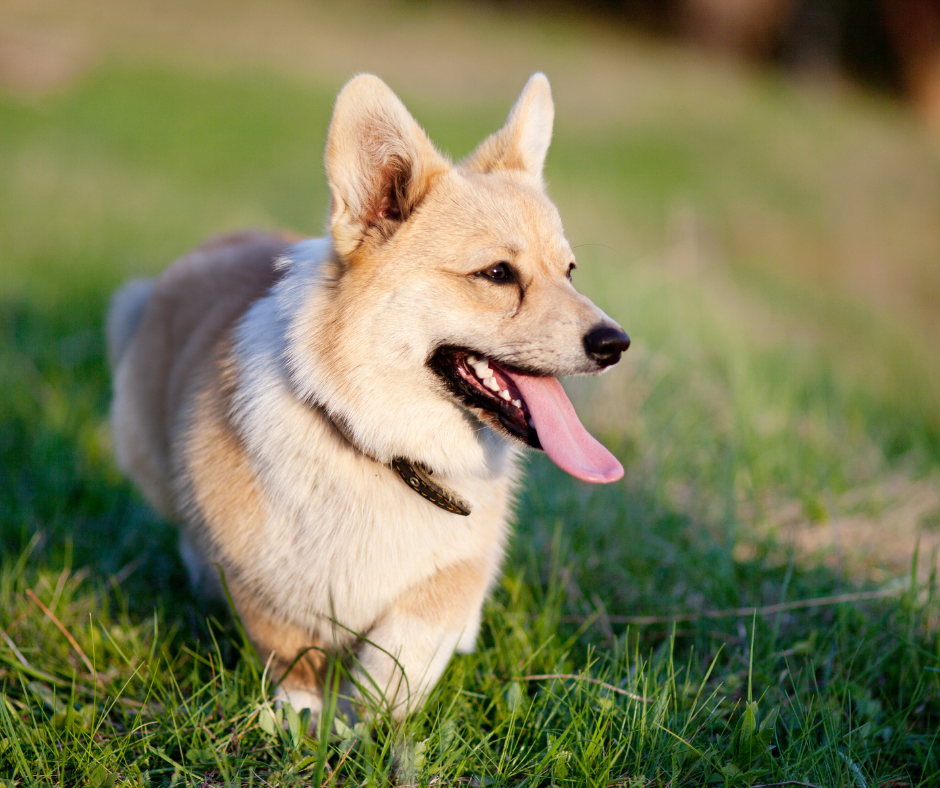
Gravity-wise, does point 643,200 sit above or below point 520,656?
above

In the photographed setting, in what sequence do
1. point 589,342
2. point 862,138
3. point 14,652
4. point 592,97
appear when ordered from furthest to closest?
point 592,97, point 862,138, point 14,652, point 589,342

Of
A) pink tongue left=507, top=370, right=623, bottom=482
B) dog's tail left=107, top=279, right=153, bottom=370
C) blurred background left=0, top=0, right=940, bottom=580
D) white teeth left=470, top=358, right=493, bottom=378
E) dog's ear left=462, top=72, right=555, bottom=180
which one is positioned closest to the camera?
pink tongue left=507, top=370, right=623, bottom=482

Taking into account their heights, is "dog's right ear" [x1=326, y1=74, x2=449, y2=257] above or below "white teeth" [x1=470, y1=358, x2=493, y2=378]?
above

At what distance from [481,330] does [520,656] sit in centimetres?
117

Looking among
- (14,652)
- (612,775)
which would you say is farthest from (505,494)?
(14,652)

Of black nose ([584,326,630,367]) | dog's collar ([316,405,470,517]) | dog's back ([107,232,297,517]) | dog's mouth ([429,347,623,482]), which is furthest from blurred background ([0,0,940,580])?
dog's collar ([316,405,470,517])

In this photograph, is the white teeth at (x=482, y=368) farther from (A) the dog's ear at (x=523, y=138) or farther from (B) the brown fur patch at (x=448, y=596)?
(A) the dog's ear at (x=523, y=138)

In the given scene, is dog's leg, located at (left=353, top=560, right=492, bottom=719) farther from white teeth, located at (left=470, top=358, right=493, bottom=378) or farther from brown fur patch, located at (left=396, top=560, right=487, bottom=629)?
white teeth, located at (left=470, top=358, right=493, bottom=378)

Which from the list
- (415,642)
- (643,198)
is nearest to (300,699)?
(415,642)

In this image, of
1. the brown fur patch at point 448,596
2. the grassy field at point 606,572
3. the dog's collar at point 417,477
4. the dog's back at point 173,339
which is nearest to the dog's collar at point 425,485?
the dog's collar at point 417,477

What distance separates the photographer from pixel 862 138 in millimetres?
18234

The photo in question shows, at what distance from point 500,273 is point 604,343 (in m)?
0.41

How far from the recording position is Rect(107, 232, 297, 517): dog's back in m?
2.89

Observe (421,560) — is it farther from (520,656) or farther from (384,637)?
(520,656)
